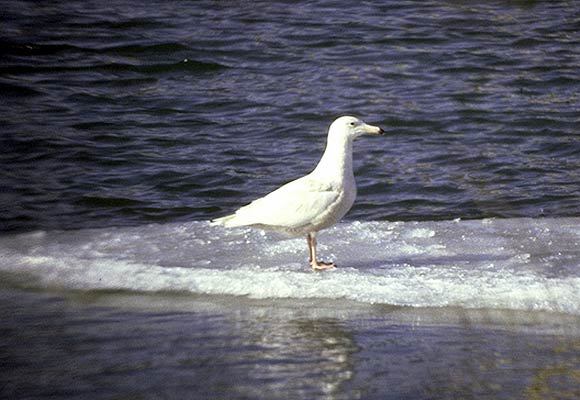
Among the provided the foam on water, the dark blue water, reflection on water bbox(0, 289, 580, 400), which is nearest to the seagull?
the foam on water

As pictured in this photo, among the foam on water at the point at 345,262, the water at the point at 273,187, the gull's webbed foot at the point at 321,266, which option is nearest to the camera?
the water at the point at 273,187

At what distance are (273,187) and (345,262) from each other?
114 inches

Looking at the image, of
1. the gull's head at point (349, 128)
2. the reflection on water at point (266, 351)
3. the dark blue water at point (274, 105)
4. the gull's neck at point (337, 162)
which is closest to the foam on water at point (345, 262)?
the reflection on water at point (266, 351)

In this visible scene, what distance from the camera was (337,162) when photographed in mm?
6938

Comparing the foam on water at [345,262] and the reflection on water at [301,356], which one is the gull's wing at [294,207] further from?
the reflection on water at [301,356]

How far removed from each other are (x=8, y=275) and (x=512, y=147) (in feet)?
17.3

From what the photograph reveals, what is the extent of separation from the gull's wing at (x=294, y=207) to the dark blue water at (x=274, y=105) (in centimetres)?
237

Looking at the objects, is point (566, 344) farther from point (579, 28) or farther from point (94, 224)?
point (579, 28)

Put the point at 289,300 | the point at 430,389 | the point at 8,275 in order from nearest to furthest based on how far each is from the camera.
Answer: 1. the point at 430,389
2. the point at 289,300
3. the point at 8,275

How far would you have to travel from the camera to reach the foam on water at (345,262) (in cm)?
626

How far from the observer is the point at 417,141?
1094 cm

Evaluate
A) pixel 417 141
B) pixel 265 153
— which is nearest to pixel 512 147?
pixel 417 141

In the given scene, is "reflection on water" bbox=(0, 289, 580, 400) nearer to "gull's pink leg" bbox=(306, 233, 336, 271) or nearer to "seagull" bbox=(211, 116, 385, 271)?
"gull's pink leg" bbox=(306, 233, 336, 271)

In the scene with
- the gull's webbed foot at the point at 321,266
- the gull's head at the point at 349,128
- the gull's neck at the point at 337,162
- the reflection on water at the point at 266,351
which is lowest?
the gull's webbed foot at the point at 321,266
